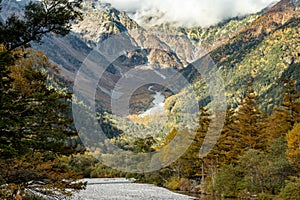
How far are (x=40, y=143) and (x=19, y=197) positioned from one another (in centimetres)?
287

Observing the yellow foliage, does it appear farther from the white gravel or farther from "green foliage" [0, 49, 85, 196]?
"green foliage" [0, 49, 85, 196]

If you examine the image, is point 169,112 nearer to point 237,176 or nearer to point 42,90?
point 237,176

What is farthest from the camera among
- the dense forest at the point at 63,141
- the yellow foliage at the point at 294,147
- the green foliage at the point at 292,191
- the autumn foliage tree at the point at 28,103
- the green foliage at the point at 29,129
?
the yellow foliage at the point at 294,147

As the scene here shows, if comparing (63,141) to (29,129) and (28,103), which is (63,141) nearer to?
(29,129)

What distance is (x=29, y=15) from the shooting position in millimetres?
14273

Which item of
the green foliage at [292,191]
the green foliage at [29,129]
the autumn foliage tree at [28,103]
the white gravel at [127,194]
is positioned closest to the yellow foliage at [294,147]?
A: the green foliage at [292,191]

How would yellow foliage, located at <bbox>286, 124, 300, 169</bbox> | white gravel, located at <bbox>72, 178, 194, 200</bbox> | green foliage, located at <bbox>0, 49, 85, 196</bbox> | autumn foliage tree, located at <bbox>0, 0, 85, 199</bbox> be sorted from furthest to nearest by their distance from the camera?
white gravel, located at <bbox>72, 178, 194, 200</bbox> < yellow foliage, located at <bbox>286, 124, 300, 169</bbox> < green foliage, located at <bbox>0, 49, 85, 196</bbox> < autumn foliage tree, located at <bbox>0, 0, 85, 199</bbox>

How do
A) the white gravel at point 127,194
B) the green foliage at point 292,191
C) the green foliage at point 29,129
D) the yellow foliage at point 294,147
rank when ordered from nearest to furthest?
1. the green foliage at point 29,129
2. the green foliage at point 292,191
3. the yellow foliage at point 294,147
4. the white gravel at point 127,194

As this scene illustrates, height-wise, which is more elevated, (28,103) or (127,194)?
(28,103)

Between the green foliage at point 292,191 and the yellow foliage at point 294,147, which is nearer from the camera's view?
the green foliage at point 292,191

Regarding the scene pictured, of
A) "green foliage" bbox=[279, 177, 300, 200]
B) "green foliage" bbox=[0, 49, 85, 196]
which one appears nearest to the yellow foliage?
"green foliage" bbox=[279, 177, 300, 200]

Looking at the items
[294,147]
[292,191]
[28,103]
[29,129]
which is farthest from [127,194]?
[28,103]

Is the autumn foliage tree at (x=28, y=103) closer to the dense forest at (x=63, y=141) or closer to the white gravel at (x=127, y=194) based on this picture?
the dense forest at (x=63, y=141)

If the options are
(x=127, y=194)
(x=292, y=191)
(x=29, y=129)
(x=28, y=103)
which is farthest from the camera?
(x=127, y=194)
